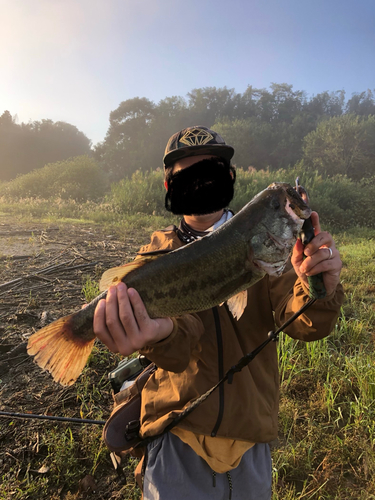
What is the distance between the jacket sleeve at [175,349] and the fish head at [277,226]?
0.64 m

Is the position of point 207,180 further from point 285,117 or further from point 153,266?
point 285,117

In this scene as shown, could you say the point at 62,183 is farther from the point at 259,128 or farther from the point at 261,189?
the point at 259,128

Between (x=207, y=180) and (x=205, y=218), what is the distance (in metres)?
0.31

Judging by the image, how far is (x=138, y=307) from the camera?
5.12 ft

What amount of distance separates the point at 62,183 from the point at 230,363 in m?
29.4

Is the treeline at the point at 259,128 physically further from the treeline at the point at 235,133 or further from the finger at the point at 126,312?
the finger at the point at 126,312

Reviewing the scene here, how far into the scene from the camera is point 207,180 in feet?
7.18

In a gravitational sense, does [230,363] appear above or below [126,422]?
above

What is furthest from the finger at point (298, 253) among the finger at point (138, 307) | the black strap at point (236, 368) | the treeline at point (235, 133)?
the treeline at point (235, 133)

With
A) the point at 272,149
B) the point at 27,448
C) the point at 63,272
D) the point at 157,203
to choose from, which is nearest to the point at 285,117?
the point at 272,149

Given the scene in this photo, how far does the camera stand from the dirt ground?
2.46 m

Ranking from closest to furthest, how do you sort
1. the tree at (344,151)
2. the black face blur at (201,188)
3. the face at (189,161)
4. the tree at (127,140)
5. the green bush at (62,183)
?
1. the black face blur at (201,188)
2. the face at (189,161)
3. the green bush at (62,183)
4. the tree at (344,151)
5. the tree at (127,140)

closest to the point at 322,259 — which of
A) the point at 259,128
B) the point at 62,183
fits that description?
the point at 62,183

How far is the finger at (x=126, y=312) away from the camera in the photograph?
5.03 ft
